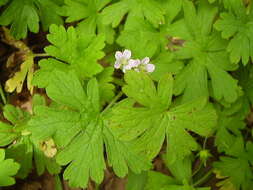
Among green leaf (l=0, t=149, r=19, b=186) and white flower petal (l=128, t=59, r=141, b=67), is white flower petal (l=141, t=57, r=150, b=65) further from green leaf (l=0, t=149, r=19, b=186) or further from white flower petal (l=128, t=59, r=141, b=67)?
green leaf (l=0, t=149, r=19, b=186)

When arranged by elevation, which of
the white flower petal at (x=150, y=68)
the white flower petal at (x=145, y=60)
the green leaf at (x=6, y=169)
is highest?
the white flower petal at (x=145, y=60)

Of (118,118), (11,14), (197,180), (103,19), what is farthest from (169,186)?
(11,14)

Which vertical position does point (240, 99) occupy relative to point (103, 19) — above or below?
below

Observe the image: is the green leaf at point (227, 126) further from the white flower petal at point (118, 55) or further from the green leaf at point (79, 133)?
the white flower petal at point (118, 55)

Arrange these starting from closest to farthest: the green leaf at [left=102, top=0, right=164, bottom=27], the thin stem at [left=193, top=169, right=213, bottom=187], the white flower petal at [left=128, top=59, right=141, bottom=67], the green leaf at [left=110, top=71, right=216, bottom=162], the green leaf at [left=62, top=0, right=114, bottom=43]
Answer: the green leaf at [left=110, top=71, right=216, bottom=162] → the white flower petal at [left=128, top=59, right=141, bottom=67] → the green leaf at [left=102, top=0, right=164, bottom=27] → the green leaf at [left=62, top=0, right=114, bottom=43] → the thin stem at [left=193, top=169, right=213, bottom=187]

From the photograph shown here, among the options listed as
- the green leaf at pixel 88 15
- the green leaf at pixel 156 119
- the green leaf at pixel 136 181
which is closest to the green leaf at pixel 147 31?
the green leaf at pixel 88 15

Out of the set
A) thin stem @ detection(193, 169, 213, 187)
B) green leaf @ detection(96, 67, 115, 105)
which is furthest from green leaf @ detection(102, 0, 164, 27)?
thin stem @ detection(193, 169, 213, 187)

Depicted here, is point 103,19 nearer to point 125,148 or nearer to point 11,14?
point 11,14
